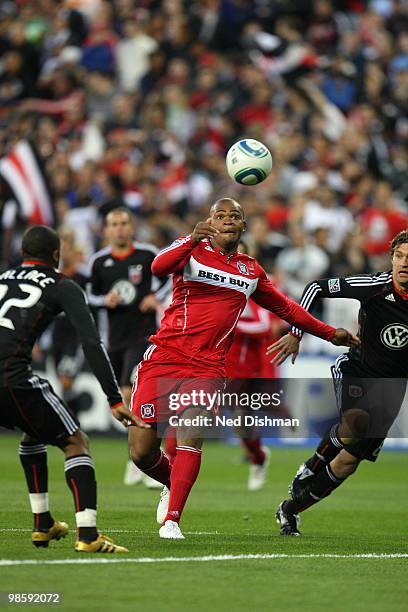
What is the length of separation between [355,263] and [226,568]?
12924mm

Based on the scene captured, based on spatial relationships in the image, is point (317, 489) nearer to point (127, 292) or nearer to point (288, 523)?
point (288, 523)

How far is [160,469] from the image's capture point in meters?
10.3

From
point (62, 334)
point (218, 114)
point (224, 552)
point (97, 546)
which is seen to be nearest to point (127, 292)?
point (62, 334)

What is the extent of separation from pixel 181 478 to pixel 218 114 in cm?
1612

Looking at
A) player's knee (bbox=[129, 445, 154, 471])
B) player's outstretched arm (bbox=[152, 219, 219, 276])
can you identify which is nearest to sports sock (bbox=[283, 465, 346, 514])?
player's knee (bbox=[129, 445, 154, 471])

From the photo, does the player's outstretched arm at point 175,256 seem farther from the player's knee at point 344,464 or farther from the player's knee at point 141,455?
the player's knee at point 344,464

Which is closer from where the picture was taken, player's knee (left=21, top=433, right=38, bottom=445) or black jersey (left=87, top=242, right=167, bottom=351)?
player's knee (left=21, top=433, right=38, bottom=445)

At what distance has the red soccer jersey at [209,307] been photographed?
387 inches

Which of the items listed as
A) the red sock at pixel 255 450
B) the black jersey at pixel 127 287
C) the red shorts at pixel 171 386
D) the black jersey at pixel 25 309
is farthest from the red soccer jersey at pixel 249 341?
the black jersey at pixel 25 309

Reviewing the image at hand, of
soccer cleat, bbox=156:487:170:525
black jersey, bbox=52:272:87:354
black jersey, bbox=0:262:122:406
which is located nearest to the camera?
black jersey, bbox=0:262:122:406

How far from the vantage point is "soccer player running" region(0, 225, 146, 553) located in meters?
8.16

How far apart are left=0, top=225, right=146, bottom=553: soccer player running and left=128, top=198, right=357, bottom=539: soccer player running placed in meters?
1.39

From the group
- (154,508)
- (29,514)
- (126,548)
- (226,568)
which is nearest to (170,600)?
(226,568)

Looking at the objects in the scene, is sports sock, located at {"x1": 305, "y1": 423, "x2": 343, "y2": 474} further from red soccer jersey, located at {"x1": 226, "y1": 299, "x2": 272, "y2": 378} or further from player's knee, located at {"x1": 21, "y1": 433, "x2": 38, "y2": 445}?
red soccer jersey, located at {"x1": 226, "y1": 299, "x2": 272, "y2": 378}
